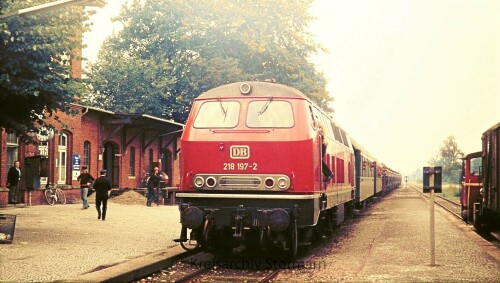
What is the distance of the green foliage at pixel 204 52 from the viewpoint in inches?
1457

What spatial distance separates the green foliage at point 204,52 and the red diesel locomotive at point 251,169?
23750 millimetres

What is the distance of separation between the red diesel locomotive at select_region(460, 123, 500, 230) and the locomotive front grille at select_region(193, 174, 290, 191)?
606 cm

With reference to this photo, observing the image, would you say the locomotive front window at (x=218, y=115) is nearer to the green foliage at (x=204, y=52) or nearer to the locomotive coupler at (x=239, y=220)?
the locomotive coupler at (x=239, y=220)

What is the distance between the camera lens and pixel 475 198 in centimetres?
2081

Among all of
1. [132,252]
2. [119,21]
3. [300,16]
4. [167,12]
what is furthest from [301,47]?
[132,252]

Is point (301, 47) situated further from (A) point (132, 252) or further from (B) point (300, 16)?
(A) point (132, 252)

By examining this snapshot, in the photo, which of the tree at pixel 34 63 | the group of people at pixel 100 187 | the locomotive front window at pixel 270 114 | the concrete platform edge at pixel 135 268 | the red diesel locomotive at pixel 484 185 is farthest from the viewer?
the group of people at pixel 100 187

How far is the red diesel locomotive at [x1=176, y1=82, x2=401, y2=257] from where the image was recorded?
11.2 meters

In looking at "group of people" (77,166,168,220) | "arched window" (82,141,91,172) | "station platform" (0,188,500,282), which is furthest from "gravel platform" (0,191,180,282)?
"arched window" (82,141,91,172)

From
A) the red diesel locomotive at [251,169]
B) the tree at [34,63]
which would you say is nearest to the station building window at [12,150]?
the tree at [34,63]

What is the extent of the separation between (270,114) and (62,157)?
19.3 m

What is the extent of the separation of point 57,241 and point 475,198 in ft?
43.2

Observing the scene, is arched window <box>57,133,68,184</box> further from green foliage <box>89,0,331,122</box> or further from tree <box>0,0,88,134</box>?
tree <box>0,0,88,134</box>

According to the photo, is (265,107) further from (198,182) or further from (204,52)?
(204,52)
